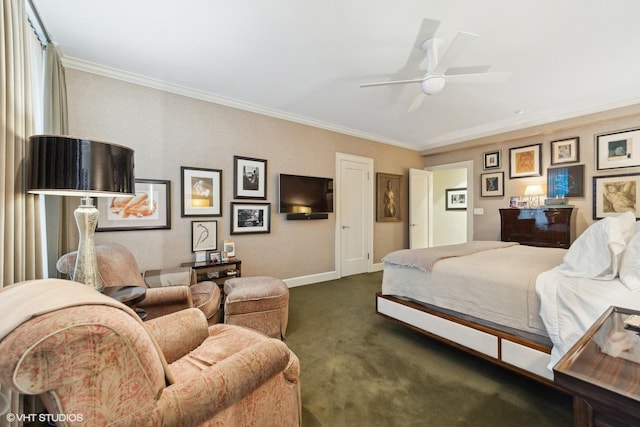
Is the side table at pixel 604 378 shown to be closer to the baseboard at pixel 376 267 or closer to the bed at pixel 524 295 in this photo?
the bed at pixel 524 295

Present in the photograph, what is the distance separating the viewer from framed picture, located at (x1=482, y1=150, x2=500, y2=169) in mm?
4801

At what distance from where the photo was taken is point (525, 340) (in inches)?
66.6

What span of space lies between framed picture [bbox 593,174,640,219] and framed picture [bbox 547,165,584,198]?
163 millimetres

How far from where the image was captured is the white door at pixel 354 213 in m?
4.69

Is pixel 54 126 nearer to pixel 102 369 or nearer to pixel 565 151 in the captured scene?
pixel 102 369

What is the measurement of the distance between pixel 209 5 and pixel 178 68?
3.53ft

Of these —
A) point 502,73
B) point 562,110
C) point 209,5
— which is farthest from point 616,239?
point 562,110

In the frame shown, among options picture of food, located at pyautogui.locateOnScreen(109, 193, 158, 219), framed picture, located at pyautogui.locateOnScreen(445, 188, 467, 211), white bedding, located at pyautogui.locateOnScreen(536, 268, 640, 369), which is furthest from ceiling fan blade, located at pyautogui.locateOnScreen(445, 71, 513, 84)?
framed picture, located at pyautogui.locateOnScreen(445, 188, 467, 211)

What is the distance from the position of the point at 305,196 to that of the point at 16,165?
3071 mm

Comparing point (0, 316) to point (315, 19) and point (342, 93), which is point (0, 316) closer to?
point (315, 19)

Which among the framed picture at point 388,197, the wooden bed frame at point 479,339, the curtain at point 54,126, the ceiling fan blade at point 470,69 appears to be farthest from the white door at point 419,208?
the curtain at point 54,126

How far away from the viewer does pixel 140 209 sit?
9.59 ft

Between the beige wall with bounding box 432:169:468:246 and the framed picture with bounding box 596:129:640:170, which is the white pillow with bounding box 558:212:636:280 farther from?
the beige wall with bounding box 432:169:468:246

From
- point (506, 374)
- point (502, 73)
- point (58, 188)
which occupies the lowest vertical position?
point (506, 374)
